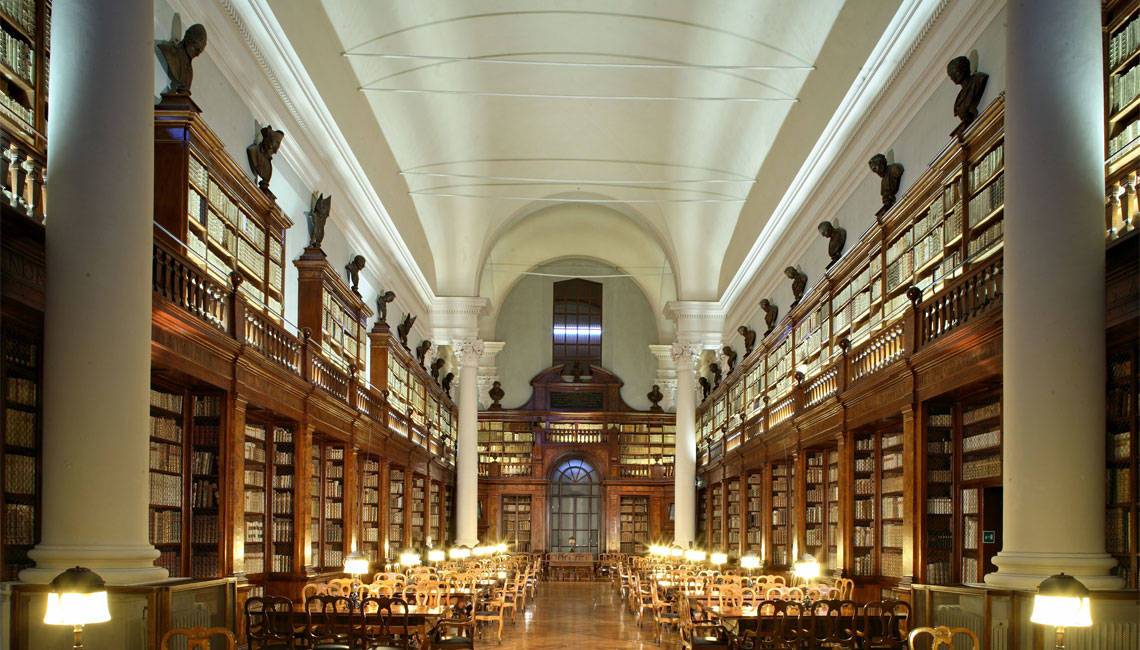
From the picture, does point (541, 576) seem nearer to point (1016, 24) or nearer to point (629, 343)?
point (629, 343)

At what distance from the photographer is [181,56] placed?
946cm

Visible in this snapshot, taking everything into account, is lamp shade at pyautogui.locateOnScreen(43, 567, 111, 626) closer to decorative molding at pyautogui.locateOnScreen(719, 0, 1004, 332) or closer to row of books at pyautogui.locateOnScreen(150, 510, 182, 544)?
row of books at pyautogui.locateOnScreen(150, 510, 182, 544)

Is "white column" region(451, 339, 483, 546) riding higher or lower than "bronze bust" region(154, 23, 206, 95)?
lower

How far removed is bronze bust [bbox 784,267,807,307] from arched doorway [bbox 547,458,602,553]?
1661 cm

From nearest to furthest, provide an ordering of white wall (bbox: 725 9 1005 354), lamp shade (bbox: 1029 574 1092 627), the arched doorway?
lamp shade (bbox: 1029 574 1092 627)
white wall (bbox: 725 9 1005 354)
the arched doorway

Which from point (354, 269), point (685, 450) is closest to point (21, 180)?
point (354, 269)

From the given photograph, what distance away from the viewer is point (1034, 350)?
638 cm

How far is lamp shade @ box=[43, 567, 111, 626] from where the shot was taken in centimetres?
513

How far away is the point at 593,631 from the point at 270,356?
6.37 m

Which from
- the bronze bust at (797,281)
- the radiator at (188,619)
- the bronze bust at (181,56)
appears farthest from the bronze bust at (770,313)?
the radiator at (188,619)

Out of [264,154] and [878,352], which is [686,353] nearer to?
[878,352]

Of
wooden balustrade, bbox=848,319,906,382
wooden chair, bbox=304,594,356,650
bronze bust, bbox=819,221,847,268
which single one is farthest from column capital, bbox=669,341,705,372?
wooden chair, bbox=304,594,356,650

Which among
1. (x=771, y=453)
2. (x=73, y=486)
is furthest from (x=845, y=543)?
(x=73, y=486)

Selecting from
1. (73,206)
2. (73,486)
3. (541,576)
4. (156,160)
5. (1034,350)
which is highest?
(156,160)
